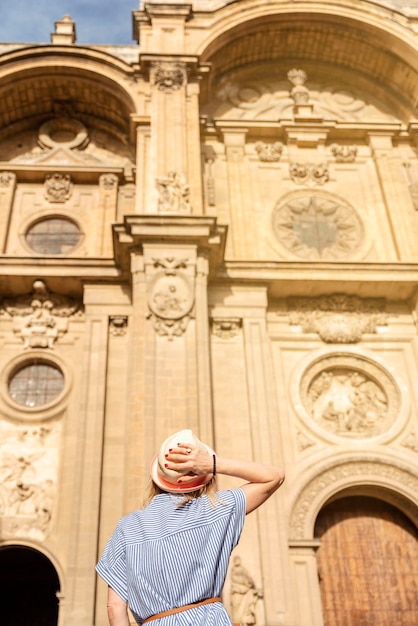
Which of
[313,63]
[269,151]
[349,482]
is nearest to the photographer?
[349,482]

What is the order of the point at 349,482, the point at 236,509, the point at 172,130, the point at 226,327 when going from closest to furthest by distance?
the point at 236,509 < the point at 349,482 < the point at 226,327 < the point at 172,130

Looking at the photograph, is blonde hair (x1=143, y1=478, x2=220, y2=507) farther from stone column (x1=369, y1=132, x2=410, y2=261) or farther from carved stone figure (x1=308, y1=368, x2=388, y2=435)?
stone column (x1=369, y1=132, x2=410, y2=261)

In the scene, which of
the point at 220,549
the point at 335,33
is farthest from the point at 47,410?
the point at 335,33

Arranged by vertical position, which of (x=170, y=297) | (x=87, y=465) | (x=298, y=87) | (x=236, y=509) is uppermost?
(x=298, y=87)

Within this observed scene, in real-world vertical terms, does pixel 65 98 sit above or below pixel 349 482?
above

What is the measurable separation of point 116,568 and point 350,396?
415 inches

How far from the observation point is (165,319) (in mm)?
11508

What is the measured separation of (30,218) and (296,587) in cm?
1004

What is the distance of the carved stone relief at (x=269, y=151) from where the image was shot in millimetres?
15727

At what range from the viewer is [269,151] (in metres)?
15.8

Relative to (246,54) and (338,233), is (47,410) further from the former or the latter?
(246,54)

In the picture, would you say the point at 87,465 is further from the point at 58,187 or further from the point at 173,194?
the point at 58,187

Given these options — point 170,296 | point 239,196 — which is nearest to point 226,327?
point 170,296

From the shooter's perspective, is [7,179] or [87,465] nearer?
[87,465]
